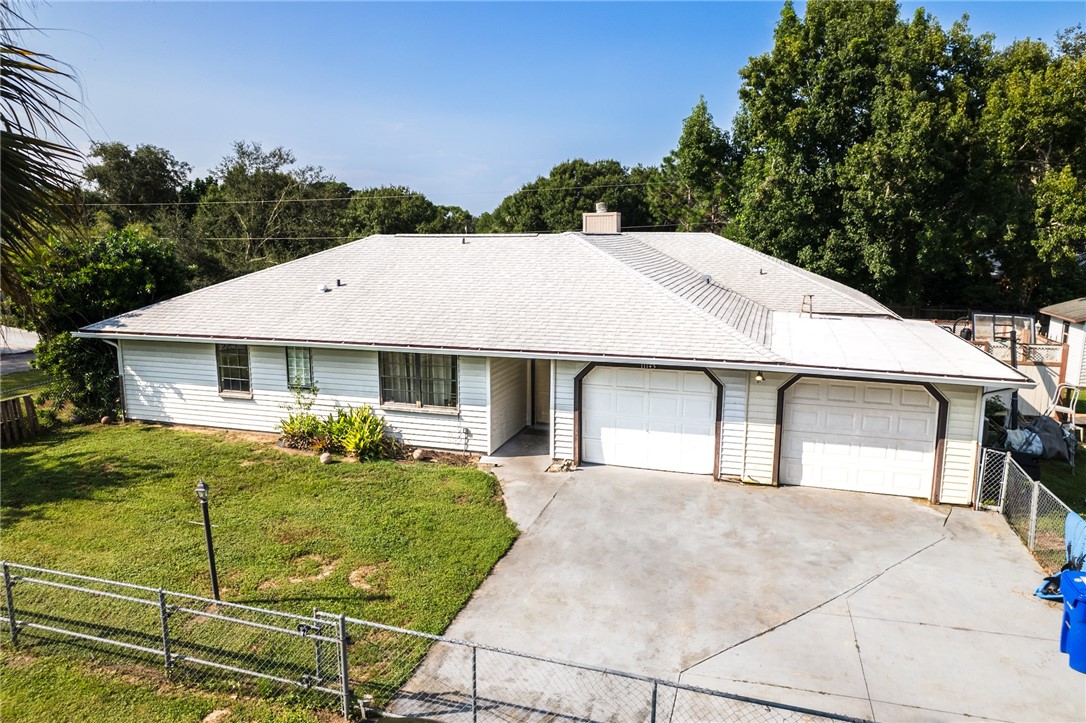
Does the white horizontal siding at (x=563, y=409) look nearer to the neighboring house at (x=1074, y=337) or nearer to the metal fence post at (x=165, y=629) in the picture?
the metal fence post at (x=165, y=629)

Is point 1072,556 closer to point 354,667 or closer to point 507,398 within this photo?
point 354,667

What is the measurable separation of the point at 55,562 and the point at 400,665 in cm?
569

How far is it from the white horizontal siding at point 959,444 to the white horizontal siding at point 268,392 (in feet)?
27.6

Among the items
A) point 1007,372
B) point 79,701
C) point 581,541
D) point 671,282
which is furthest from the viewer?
point 671,282

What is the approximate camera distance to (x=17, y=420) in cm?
1478

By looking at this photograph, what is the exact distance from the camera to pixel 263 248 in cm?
4028

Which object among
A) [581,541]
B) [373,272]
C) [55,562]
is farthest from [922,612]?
[373,272]

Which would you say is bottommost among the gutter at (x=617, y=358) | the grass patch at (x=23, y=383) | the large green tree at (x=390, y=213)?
the grass patch at (x=23, y=383)

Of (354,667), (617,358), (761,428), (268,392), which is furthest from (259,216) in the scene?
(354,667)

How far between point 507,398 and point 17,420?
434 inches

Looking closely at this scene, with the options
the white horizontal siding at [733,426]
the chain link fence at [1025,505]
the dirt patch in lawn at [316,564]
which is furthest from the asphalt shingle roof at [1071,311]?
the dirt patch in lawn at [316,564]

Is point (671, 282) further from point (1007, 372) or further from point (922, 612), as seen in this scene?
Result: point (922, 612)

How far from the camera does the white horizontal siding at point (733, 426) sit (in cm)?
1205

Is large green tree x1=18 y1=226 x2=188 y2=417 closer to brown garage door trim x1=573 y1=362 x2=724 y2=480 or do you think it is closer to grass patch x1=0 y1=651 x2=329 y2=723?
grass patch x1=0 y1=651 x2=329 y2=723
